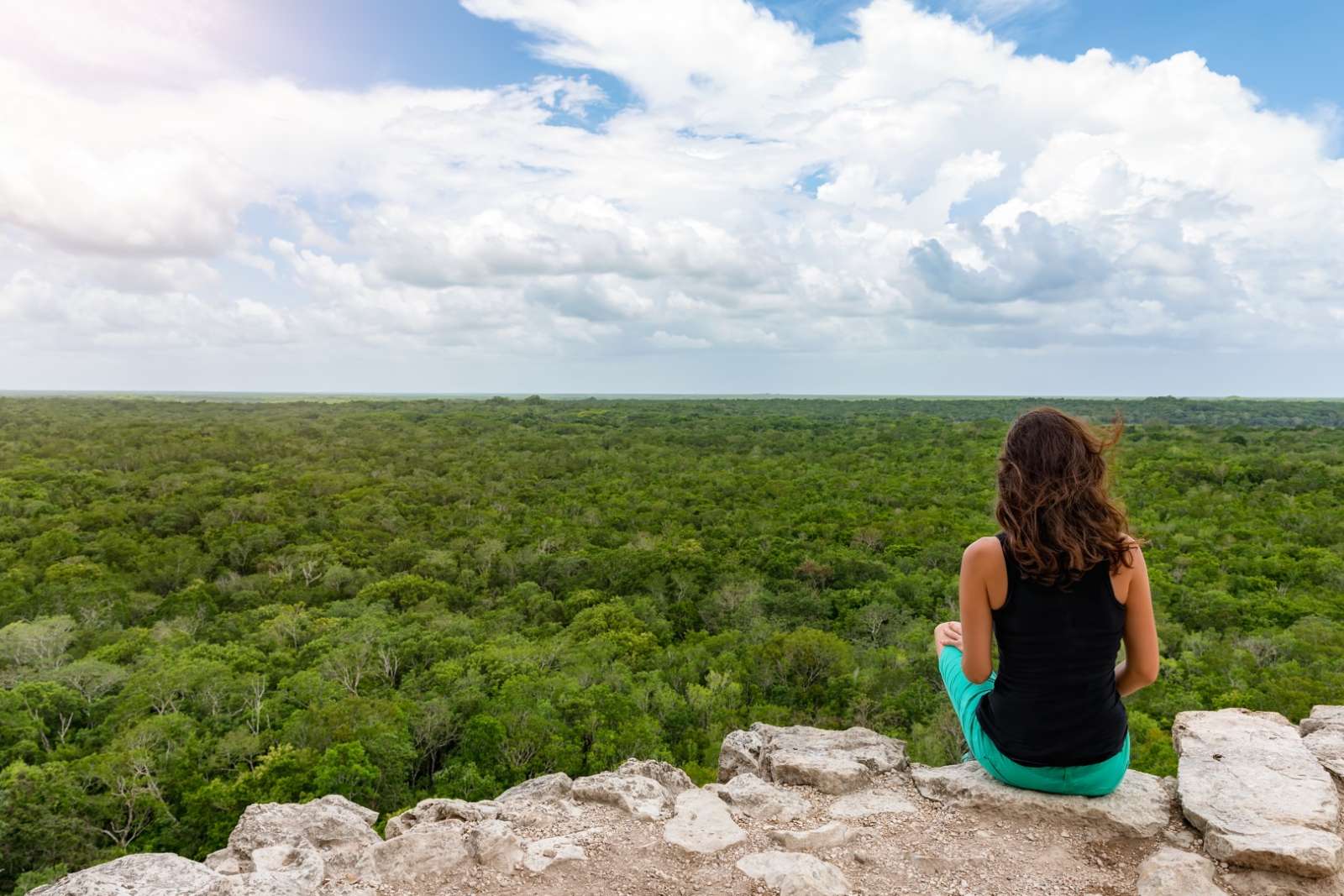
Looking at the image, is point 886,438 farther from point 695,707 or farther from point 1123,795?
point 1123,795

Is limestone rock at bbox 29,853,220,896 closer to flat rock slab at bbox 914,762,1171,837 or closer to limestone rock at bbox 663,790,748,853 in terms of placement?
limestone rock at bbox 663,790,748,853

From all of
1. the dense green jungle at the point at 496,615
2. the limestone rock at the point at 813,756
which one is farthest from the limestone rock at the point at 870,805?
the dense green jungle at the point at 496,615

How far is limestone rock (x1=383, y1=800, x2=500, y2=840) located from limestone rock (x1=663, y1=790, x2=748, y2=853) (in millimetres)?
1273

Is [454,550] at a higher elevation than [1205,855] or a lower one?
lower

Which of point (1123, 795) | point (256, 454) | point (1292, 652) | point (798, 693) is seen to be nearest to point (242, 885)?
point (1123, 795)

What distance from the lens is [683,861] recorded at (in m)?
4.08

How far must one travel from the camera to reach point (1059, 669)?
3459 millimetres

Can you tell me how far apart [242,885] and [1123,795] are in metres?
5.05

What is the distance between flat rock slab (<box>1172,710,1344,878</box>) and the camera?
3.57 m

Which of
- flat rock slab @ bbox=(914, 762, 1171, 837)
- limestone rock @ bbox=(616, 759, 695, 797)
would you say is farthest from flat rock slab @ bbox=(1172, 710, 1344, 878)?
limestone rock @ bbox=(616, 759, 695, 797)

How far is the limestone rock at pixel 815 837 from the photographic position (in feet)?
13.6

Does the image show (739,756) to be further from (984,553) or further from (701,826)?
(984,553)

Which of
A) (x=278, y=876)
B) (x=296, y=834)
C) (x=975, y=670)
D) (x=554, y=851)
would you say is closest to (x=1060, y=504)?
(x=975, y=670)

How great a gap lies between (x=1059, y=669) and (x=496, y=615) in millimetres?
29838
